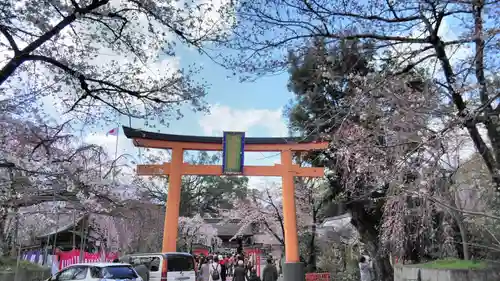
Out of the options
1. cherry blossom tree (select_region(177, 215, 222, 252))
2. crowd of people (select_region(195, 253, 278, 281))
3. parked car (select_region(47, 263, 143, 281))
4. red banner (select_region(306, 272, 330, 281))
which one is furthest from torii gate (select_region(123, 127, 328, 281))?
cherry blossom tree (select_region(177, 215, 222, 252))

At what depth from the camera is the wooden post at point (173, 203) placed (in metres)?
16.3

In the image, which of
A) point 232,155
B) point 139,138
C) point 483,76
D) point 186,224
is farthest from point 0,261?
point 186,224

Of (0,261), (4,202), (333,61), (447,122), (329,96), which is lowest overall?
(0,261)

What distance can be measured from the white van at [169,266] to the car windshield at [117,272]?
6.68 feet

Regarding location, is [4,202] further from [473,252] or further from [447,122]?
[473,252]

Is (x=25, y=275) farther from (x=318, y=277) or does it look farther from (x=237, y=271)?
(x=318, y=277)

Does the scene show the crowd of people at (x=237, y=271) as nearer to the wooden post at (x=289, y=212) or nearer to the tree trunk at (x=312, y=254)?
the wooden post at (x=289, y=212)

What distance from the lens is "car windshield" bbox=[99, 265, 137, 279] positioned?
10349 mm

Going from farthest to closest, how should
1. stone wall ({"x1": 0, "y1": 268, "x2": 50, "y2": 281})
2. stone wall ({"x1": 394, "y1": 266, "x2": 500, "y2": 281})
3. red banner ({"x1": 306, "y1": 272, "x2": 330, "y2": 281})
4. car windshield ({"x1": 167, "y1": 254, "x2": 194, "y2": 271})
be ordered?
red banner ({"x1": 306, "y1": 272, "x2": 330, "y2": 281}) < car windshield ({"x1": 167, "y1": 254, "x2": 194, "y2": 271}) < stone wall ({"x1": 0, "y1": 268, "x2": 50, "y2": 281}) < stone wall ({"x1": 394, "y1": 266, "x2": 500, "y2": 281})

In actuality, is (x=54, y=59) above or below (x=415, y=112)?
above

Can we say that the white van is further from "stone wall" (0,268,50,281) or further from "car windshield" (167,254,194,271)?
"stone wall" (0,268,50,281)

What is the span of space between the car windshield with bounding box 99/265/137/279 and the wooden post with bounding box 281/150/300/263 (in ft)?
26.8

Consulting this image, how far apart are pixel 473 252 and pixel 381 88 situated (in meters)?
7.02

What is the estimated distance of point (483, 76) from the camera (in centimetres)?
581
